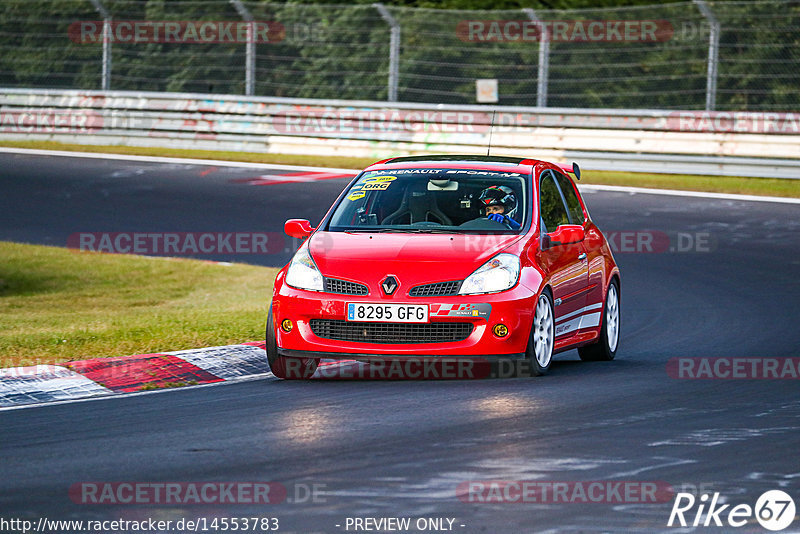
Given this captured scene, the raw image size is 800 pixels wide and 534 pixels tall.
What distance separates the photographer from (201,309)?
13414 millimetres

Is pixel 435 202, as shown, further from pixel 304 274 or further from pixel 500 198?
pixel 304 274

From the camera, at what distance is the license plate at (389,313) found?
29.2ft

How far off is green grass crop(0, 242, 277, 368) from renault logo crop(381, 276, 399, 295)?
211cm

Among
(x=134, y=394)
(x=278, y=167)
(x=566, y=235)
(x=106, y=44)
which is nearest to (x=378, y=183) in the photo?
(x=566, y=235)

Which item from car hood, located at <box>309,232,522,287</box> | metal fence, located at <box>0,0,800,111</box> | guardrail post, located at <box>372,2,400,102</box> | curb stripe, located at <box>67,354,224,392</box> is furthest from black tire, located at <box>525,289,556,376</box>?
guardrail post, located at <box>372,2,400,102</box>

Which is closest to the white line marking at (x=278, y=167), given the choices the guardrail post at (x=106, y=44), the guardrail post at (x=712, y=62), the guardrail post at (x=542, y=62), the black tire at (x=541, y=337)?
the guardrail post at (x=106, y=44)

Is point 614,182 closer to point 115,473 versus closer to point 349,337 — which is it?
point 349,337

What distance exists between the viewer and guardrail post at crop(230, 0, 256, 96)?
2588 cm

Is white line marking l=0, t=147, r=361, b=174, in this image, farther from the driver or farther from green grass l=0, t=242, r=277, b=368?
the driver

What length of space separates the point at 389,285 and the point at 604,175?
49.2 ft

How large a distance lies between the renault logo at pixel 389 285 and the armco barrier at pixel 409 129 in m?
12.5

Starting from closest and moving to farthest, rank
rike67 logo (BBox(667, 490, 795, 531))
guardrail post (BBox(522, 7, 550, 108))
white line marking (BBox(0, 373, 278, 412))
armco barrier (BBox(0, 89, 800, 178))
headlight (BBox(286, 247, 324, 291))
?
rike67 logo (BBox(667, 490, 795, 531))
white line marking (BBox(0, 373, 278, 412))
headlight (BBox(286, 247, 324, 291))
armco barrier (BBox(0, 89, 800, 178))
guardrail post (BBox(522, 7, 550, 108))

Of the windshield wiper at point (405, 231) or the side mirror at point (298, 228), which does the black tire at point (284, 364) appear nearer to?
the side mirror at point (298, 228)

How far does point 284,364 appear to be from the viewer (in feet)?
30.9
